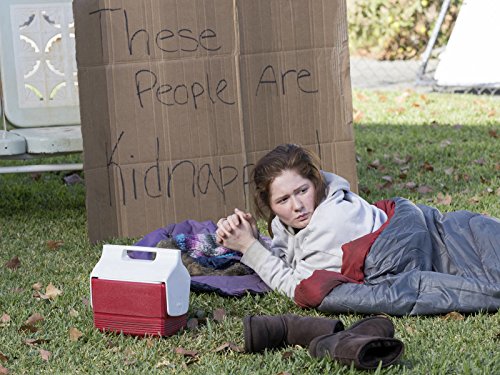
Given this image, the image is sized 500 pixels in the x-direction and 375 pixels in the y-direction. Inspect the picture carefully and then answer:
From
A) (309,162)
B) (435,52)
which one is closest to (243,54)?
(309,162)

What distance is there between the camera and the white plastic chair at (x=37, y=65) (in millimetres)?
5973

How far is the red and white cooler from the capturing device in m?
3.30

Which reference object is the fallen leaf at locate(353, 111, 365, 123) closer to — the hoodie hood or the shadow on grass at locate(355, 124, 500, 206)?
the shadow on grass at locate(355, 124, 500, 206)

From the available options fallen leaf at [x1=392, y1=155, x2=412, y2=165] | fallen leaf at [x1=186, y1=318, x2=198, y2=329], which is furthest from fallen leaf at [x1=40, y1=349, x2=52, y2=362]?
fallen leaf at [x1=392, y1=155, x2=412, y2=165]

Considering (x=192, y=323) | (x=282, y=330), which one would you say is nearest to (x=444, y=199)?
(x=192, y=323)

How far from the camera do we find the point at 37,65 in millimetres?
6035

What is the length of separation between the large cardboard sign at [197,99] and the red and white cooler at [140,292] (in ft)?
4.81

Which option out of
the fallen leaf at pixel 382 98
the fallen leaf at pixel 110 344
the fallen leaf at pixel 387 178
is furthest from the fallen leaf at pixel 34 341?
the fallen leaf at pixel 382 98

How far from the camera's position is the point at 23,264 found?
4.55 meters

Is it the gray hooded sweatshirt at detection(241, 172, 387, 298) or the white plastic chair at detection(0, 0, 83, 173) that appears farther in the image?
the white plastic chair at detection(0, 0, 83, 173)

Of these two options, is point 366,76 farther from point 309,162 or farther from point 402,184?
point 309,162

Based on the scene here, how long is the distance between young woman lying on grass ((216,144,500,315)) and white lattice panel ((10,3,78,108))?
2.48 meters

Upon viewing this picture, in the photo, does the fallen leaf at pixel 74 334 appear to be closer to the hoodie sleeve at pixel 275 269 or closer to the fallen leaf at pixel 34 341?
the fallen leaf at pixel 34 341

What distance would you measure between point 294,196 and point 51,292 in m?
1.08
